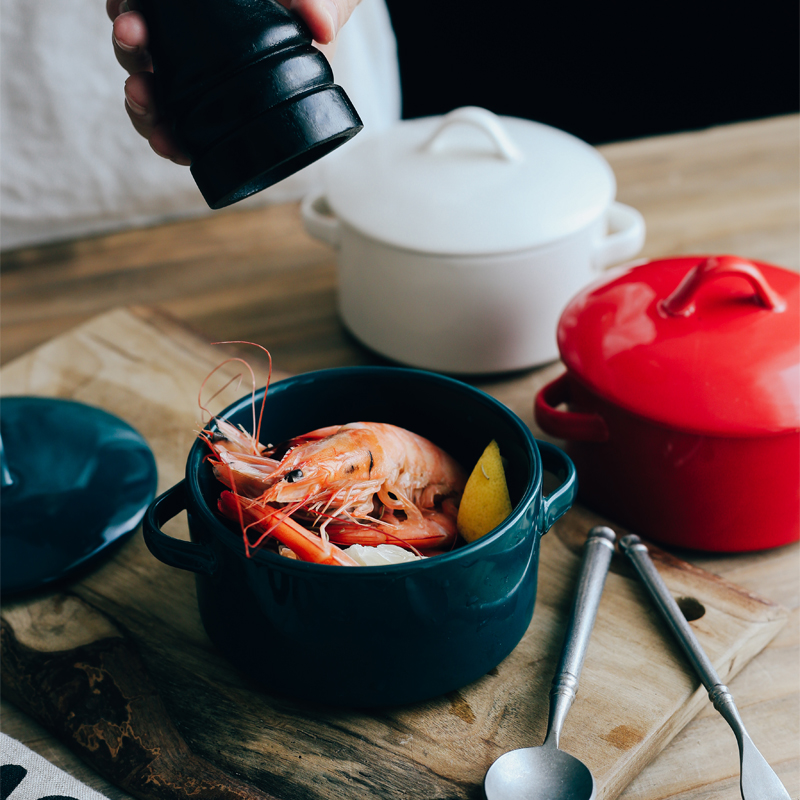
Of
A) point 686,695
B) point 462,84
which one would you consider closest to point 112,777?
point 686,695

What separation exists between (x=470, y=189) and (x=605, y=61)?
158cm

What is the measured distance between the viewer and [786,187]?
48.9 inches

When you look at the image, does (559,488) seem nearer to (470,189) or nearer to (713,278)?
(713,278)

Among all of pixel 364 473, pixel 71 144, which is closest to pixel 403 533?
pixel 364 473

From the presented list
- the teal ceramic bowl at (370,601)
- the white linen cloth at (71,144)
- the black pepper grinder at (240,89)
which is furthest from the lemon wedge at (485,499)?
the white linen cloth at (71,144)

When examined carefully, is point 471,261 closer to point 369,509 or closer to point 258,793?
point 369,509

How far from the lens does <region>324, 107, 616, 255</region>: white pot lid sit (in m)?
0.77

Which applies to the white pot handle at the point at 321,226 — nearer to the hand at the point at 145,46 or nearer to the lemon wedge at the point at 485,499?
the hand at the point at 145,46

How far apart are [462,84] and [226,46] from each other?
5.77ft

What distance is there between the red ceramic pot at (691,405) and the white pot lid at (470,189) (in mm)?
125

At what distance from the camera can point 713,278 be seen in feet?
2.11

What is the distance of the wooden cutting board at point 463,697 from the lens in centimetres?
49

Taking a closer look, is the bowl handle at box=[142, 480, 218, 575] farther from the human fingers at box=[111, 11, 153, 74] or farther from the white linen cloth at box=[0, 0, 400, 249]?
the white linen cloth at box=[0, 0, 400, 249]

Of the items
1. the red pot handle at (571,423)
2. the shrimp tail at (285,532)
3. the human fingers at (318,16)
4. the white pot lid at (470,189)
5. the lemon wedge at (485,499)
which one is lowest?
the red pot handle at (571,423)
